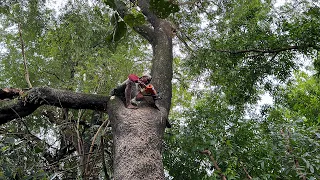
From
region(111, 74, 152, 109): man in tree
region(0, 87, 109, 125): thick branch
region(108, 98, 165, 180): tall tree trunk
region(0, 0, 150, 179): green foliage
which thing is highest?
region(0, 0, 150, 179): green foliage

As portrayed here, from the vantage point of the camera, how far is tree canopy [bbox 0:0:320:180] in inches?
127

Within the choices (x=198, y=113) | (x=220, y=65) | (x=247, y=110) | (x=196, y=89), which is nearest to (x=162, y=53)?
(x=198, y=113)

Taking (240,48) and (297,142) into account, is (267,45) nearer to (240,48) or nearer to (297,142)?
(240,48)

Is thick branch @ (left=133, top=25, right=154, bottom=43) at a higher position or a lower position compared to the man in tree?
higher

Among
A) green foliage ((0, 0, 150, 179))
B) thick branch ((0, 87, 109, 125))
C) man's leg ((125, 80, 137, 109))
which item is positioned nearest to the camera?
man's leg ((125, 80, 137, 109))

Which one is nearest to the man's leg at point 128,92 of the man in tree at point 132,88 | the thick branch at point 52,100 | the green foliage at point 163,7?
the man in tree at point 132,88

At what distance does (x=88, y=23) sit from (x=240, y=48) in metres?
3.26

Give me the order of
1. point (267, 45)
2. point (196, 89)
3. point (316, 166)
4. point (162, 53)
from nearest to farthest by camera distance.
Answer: point (316, 166)
point (162, 53)
point (267, 45)
point (196, 89)

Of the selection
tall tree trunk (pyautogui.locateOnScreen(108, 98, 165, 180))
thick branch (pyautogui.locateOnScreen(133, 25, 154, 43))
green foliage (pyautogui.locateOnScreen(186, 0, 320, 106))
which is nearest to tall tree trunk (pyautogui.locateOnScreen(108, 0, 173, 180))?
tall tree trunk (pyautogui.locateOnScreen(108, 98, 165, 180))

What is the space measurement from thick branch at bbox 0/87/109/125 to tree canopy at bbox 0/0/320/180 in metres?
0.01

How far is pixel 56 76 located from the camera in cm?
684

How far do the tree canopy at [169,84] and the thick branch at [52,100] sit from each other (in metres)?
0.01

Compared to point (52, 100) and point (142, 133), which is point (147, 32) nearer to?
point (52, 100)

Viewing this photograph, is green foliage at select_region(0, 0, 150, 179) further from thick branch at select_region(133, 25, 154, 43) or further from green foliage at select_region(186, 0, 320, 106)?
green foliage at select_region(186, 0, 320, 106)
